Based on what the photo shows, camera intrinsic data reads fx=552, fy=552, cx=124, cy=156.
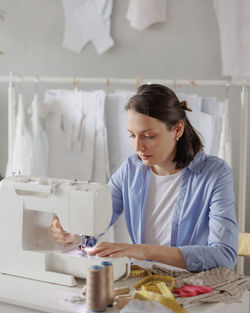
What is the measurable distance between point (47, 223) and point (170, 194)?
22.6 inches

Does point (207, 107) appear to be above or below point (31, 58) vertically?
below

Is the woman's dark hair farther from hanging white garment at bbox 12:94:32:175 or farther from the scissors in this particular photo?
hanging white garment at bbox 12:94:32:175

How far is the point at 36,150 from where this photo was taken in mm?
3490

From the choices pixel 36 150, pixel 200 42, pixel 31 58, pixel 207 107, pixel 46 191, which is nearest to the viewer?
pixel 46 191

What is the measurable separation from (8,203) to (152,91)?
696 millimetres

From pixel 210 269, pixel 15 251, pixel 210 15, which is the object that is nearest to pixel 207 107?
pixel 210 15

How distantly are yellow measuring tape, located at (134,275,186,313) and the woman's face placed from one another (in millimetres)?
526

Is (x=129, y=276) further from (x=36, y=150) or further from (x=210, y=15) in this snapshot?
(x=210, y=15)

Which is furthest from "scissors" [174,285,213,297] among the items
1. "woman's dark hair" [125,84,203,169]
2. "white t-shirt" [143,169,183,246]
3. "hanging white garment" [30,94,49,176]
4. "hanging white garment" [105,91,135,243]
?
"hanging white garment" [30,94,49,176]

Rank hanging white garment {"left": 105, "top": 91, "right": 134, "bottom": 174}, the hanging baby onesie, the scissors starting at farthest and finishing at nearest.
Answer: the hanging baby onesie → hanging white garment {"left": 105, "top": 91, "right": 134, "bottom": 174} → the scissors

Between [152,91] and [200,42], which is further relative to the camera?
[200,42]

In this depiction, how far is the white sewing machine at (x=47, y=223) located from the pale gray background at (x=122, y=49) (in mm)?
1991

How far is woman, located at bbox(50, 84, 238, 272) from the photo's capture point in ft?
6.40

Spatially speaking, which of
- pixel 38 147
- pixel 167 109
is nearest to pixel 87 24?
pixel 38 147
